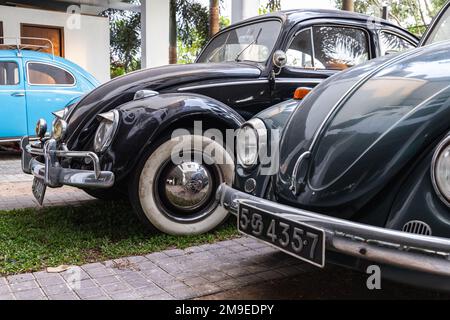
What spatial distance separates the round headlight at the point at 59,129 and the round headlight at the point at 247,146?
1.72 meters

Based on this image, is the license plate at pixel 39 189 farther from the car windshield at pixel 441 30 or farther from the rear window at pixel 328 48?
the car windshield at pixel 441 30

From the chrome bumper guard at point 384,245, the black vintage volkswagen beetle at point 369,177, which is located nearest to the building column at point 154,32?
the black vintage volkswagen beetle at point 369,177

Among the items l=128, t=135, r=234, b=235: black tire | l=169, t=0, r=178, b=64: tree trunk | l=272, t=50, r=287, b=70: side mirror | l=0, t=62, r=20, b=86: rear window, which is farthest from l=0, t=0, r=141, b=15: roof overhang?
l=128, t=135, r=234, b=235: black tire

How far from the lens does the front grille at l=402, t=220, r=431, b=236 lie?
195 centimetres

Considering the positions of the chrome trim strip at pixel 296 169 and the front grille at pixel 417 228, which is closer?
the front grille at pixel 417 228

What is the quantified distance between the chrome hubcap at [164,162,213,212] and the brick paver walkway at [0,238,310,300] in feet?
1.26

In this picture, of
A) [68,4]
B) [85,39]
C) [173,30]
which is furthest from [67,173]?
[173,30]

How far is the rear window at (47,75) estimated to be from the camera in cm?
830

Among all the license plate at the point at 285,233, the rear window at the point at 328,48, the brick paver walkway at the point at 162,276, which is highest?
the rear window at the point at 328,48

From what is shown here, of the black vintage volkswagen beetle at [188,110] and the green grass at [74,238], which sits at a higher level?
the black vintage volkswagen beetle at [188,110]

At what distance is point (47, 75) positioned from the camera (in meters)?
8.45

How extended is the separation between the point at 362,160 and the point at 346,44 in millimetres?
2731

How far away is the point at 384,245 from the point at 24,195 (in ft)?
14.9

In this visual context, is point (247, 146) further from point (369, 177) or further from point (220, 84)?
point (220, 84)
